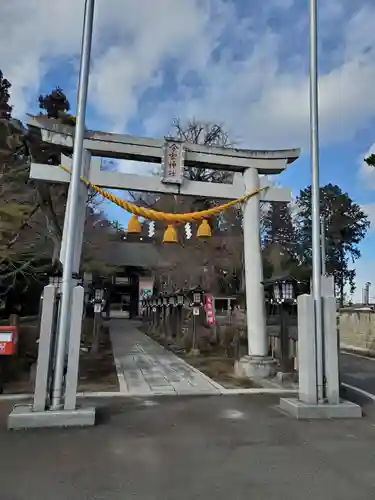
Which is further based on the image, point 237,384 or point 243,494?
point 237,384

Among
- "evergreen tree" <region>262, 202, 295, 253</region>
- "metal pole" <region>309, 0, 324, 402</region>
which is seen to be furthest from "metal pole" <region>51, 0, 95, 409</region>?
"evergreen tree" <region>262, 202, 295, 253</region>

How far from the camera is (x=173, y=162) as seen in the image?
34.4 ft

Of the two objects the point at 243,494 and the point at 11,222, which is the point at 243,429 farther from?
the point at 11,222

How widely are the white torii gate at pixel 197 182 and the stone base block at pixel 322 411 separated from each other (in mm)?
3678

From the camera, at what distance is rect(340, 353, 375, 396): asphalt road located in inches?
431

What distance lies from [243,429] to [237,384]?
3804mm

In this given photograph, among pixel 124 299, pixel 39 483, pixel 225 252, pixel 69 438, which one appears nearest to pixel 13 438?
pixel 69 438

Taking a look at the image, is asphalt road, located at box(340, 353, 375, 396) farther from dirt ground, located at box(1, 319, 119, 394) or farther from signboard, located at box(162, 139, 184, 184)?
signboard, located at box(162, 139, 184, 184)

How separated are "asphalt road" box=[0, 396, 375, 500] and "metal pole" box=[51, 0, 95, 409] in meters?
0.91

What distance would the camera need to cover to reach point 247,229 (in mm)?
11328

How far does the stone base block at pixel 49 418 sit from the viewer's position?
20.1 ft

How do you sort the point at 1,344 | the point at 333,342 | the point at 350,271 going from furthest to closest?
the point at 350,271 → the point at 1,344 → the point at 333,342

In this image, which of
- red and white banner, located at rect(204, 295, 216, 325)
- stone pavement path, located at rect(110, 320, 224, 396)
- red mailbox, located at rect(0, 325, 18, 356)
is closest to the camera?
red mailbox, located at rect(0, 325, 18, 356)

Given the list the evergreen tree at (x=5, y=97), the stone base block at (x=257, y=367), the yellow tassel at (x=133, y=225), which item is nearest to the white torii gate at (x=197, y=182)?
the stone base block at (x=257, y=367)
